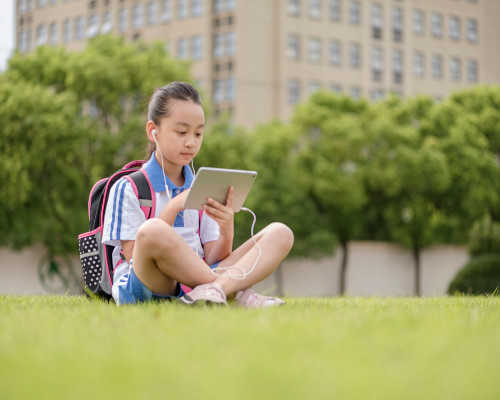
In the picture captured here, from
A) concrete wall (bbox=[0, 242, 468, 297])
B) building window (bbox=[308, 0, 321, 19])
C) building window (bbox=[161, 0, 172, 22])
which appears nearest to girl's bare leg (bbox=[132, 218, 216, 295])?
concrete wall (bbox=[0, 242, 468, 297])

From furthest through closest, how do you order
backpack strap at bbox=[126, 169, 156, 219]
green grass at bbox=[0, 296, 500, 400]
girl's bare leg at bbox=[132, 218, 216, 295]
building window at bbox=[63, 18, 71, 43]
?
building window at bbox=[63, 18, 71, 43]
backpack strap at bbox=[126, 169, 156, 219]
girl's bare leg at bbox=[132, 218, 216, 295]
green grass at bbox=[0, 296, 500, 400]

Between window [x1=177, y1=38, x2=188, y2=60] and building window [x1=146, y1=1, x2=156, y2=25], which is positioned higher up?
building window [x1=146, y1=1, x2=156, y2=25]

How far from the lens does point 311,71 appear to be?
145 ft

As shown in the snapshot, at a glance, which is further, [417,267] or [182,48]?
[182,48]

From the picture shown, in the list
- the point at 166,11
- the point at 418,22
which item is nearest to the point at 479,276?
the point at 166,11

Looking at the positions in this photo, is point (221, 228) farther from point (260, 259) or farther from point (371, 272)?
point (371, 272)

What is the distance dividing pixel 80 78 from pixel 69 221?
4652mm

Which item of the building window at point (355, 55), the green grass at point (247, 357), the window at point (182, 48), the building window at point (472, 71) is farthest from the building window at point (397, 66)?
the green grass at point (247, 357)

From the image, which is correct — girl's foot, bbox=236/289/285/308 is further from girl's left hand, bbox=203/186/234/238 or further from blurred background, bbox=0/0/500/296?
blurred background, bbox=0/0/500/296

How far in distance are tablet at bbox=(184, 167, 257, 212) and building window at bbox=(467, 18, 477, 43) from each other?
50379 mm

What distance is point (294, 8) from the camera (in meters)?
43.7

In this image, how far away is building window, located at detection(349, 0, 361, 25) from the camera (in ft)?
149

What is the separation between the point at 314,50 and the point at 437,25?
1095cm

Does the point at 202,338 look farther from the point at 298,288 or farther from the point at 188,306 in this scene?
the point at 298,288
